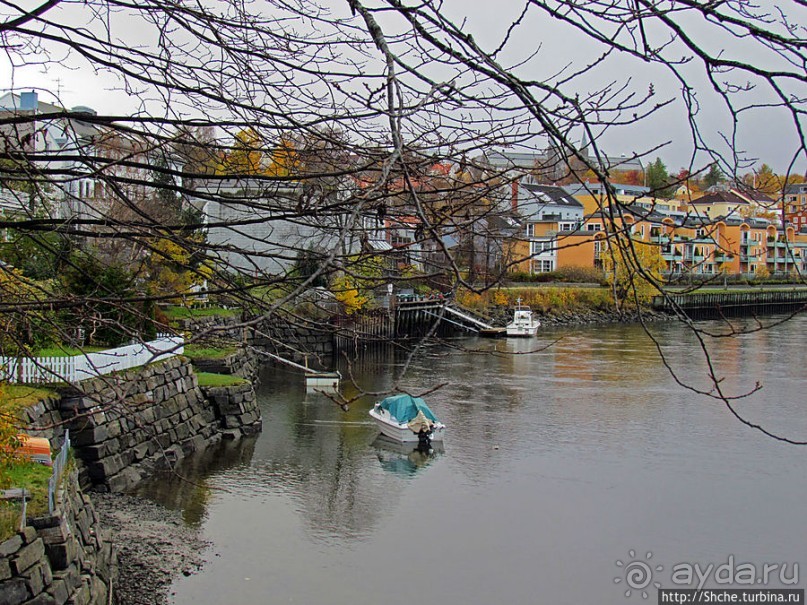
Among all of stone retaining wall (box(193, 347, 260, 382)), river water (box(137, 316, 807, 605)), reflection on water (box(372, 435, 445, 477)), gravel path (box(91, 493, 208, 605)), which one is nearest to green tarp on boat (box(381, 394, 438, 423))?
reflection on water (box(372, 435, 445, 477))

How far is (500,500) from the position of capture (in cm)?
1529

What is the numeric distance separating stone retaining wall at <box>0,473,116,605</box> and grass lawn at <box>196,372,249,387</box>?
10.6m

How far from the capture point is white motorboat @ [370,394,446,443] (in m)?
19.2

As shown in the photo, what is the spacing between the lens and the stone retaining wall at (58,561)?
7582 mm

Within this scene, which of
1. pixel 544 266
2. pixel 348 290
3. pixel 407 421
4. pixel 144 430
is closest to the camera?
pixel 348 290

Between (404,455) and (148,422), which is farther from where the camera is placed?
(404,455)

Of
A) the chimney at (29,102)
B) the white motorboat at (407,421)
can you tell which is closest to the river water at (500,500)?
the white motorboat at (407,421)

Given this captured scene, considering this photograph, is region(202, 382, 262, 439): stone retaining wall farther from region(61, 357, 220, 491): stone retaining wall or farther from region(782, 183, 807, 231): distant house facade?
region(782, 183, 807, 231): distant house facade

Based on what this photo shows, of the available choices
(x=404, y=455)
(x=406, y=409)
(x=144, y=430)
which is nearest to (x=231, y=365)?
(x=406, y=409)

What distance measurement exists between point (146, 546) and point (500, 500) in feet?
20.4

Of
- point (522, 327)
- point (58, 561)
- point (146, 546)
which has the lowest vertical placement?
point (146, 546)

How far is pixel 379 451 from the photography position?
19.0m

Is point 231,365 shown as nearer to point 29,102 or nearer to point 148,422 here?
point 29,102

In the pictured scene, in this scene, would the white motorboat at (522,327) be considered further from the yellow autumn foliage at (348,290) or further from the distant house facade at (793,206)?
the distant house facade at (793,206)
